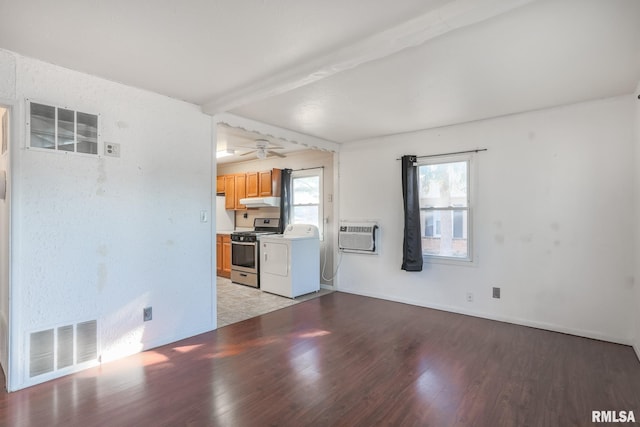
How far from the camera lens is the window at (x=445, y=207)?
414 cm

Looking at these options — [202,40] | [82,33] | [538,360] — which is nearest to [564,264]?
[538,360]

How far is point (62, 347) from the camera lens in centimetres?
255

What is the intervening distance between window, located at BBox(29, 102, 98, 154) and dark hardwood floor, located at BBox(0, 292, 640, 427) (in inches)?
70.6

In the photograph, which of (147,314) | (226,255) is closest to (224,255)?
(226,255)

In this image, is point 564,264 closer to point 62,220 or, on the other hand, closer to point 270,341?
point 270,341

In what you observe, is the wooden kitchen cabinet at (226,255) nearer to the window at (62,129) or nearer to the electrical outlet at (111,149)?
the electrical outlet at (111,149)

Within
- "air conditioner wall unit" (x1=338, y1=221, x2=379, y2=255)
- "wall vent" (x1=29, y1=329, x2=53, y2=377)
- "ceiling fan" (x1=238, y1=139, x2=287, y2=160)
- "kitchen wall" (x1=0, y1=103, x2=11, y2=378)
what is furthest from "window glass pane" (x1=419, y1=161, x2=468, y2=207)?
"kitchen wall" (x1=0, y1=103, x2=11, y2=378)

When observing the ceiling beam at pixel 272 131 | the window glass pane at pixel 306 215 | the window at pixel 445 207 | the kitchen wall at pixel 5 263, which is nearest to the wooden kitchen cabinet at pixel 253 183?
the window glass pane at pixel 306 215

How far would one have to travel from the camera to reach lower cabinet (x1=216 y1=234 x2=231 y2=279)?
6363 millimetres

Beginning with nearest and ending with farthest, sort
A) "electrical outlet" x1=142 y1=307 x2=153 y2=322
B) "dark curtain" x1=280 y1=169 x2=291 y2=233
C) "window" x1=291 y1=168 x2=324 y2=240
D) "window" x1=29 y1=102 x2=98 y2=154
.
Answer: "window" x1=29 y1=102 x2=98 y2=154, "electrical outlet" x1=142 y1=307 x2=153 y2=322, "window" x1=291 y1=168 x2=324 y2=240, "dark curtain" x1=280 y1=169 x2=291 y2=233

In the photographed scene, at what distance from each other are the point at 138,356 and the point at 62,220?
4.33 ft

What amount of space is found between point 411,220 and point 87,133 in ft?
11.9

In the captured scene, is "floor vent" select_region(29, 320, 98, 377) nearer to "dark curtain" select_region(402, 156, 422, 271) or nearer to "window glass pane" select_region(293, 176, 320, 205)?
"dark curtain" select_region(402, 156, 422, 271)

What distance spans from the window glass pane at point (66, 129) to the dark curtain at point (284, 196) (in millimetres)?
3629
